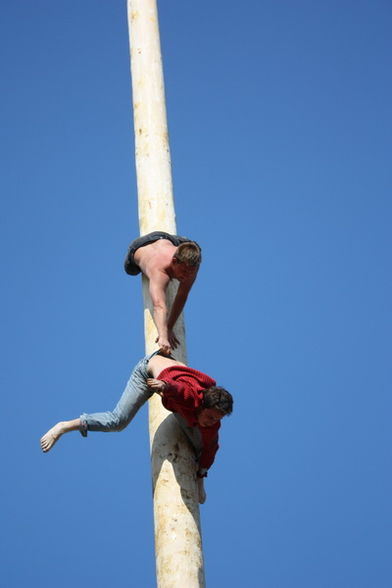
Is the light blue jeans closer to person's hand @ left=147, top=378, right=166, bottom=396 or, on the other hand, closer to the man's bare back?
person's hand @ left=147, top=378, right=166, bottom=396

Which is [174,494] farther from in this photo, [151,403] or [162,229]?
[162,229]

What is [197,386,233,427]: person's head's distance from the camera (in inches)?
223

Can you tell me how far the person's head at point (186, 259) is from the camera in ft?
21.5

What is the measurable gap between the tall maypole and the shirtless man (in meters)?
0.14

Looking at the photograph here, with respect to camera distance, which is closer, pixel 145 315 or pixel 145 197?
pixel 145 315

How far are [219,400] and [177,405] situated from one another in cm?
28

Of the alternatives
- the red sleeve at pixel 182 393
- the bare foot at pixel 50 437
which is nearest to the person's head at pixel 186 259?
the red sleeve at pixel 182 393

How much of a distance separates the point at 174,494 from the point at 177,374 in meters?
0.79

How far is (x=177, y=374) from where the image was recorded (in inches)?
229

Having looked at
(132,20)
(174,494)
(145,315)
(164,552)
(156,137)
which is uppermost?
(132,20)

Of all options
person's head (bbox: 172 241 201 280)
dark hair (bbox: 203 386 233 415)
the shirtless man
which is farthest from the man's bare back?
dark hair (bbox: 203 386 233 415)

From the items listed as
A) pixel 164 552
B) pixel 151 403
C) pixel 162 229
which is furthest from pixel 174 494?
pixel 162 229

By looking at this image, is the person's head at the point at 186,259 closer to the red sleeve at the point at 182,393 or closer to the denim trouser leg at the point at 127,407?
the denim trouser leg at the point at 127,407

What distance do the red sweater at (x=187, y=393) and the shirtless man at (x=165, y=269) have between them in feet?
1.53
